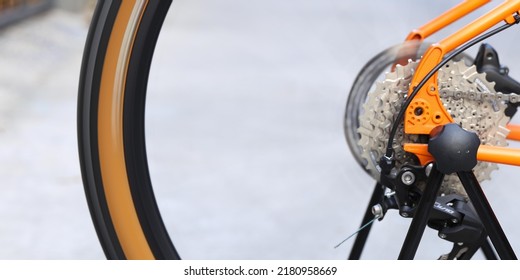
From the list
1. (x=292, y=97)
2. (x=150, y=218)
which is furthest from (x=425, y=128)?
(x=292, y=97)

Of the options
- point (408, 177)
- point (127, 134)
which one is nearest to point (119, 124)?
point (127, 134)

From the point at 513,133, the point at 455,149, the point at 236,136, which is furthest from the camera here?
the point at 236,136

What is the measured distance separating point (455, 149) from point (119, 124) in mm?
480

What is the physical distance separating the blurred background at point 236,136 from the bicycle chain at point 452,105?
0.18 m

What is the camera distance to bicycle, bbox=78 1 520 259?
3.88 feet

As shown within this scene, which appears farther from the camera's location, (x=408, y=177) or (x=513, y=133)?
(x=513, y=133)

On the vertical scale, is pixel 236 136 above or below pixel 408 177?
below

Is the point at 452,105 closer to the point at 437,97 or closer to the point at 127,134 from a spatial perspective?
the point at 437,97

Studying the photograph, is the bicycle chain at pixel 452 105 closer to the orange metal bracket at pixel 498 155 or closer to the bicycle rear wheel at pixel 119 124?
the orange metal bracket at pixel 498 155

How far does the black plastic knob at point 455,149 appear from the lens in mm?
1164

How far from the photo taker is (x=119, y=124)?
47.4 inches

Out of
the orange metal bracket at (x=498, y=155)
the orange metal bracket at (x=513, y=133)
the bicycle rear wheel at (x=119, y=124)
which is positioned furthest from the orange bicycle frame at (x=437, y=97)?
the bicycle rear wheel at (x=119, y=124)
